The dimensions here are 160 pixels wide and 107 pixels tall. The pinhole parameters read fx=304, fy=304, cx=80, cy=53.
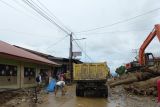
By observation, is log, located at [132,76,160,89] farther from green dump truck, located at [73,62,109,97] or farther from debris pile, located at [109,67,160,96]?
green dump truck, located at [73,62,109,97]

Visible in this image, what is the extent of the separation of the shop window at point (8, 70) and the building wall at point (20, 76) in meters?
0.08

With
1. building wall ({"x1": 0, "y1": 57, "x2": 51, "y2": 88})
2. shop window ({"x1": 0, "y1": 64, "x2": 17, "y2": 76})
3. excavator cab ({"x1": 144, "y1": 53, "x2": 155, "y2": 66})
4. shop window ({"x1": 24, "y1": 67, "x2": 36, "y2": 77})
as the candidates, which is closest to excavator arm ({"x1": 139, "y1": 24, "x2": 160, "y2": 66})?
excavator cab ({"x1": 144, "y1": 53, "x2": 155, "y2": 66})

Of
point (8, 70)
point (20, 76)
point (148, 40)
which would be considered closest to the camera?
point (8, 70)

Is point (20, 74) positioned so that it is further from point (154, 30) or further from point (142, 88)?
point (154, 30)

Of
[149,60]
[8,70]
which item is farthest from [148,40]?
[8,70]

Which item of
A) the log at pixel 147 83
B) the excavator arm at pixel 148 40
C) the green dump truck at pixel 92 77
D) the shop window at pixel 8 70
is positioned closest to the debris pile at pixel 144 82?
the log at pixel 147 83

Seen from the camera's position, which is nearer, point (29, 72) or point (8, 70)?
point (8, 70)

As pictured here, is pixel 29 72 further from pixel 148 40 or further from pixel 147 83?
pixel 148 40

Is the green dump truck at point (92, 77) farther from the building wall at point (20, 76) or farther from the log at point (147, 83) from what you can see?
the building wall at point (20, 76)

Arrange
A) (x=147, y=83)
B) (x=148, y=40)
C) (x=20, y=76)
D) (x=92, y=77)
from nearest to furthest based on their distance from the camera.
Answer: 1. (x=92, y=77)
2. (x=147, y=83)
3. (x=20, y=76)
4. (x=148, y=40)

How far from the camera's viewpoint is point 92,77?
22359 mm

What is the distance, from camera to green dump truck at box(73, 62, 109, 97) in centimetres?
2225

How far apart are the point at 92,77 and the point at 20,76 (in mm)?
6814

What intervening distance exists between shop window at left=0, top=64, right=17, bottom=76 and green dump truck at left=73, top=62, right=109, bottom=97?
507 cm
